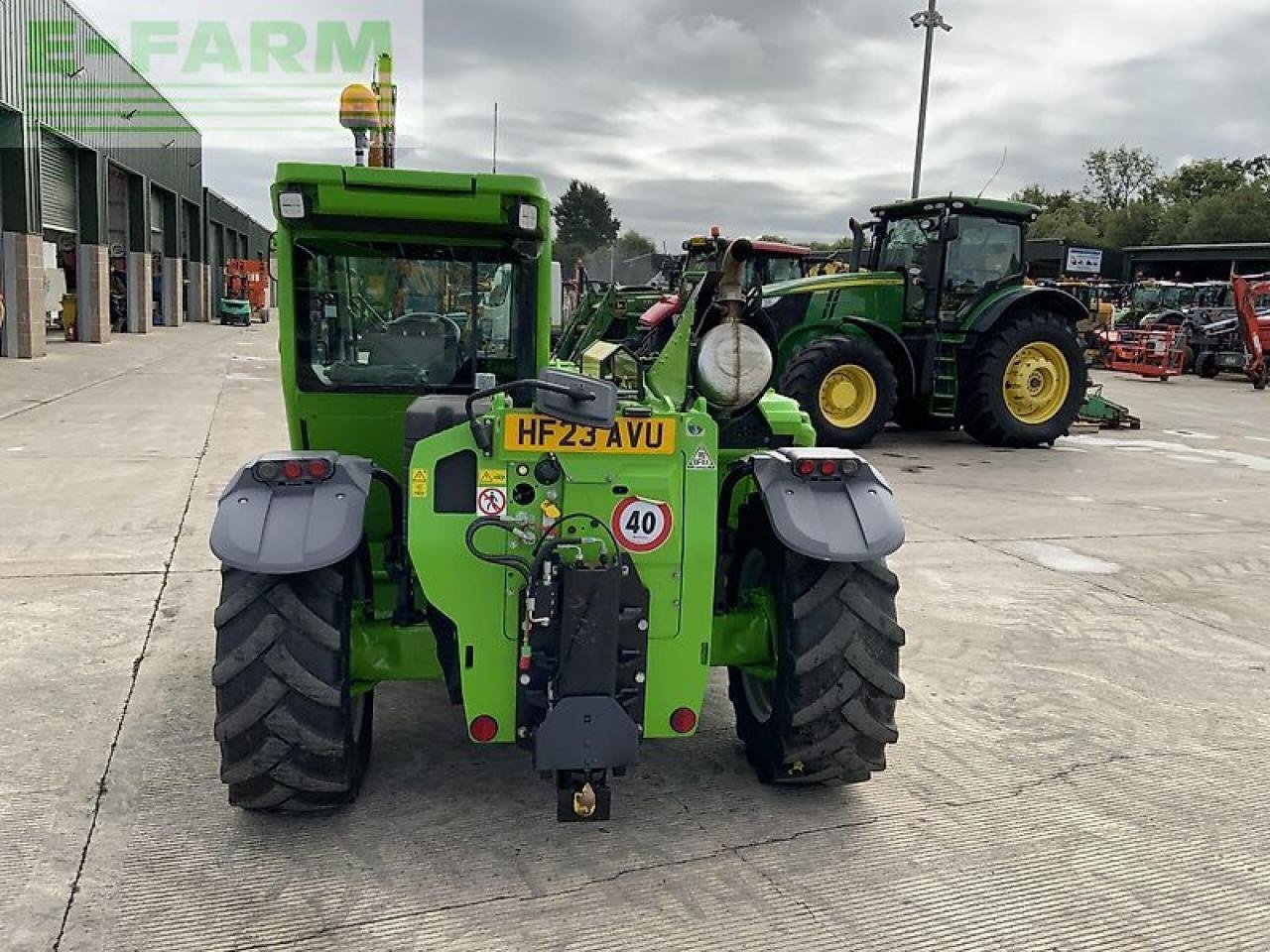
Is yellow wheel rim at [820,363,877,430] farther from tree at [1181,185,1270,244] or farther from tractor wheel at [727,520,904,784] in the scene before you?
tree at [1181,185,1270,244]

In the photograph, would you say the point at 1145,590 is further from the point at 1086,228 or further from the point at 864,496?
the point at 1086,228

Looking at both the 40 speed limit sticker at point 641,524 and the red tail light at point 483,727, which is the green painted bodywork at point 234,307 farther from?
the 40 speed limit sticker at point 641,524

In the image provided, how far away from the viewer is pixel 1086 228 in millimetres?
59688

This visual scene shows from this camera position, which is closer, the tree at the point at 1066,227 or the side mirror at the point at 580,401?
the side mirror at the point at 580,401

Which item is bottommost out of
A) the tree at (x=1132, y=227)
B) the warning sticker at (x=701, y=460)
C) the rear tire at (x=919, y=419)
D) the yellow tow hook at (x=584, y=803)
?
the yellow tow hook at (x=584, y=803)

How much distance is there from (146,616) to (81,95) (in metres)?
23.5

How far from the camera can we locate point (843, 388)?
1165 centimetres

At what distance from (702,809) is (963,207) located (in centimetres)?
996

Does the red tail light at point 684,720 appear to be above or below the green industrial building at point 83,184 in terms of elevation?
below

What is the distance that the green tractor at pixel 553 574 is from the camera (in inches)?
122

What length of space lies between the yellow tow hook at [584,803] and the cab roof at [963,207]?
10.3m

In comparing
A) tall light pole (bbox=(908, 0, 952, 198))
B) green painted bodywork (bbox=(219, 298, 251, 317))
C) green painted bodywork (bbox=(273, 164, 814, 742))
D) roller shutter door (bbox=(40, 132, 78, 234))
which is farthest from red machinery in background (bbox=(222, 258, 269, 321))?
green painted bodywork (bbox=(273, 164, 814, 742))

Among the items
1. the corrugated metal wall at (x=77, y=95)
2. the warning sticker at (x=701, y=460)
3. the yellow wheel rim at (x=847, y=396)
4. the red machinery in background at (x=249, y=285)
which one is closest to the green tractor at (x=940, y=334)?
the yellow wheel rim at (x=847, y=396)

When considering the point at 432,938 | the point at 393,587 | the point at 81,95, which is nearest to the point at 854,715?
the point at 432,938
